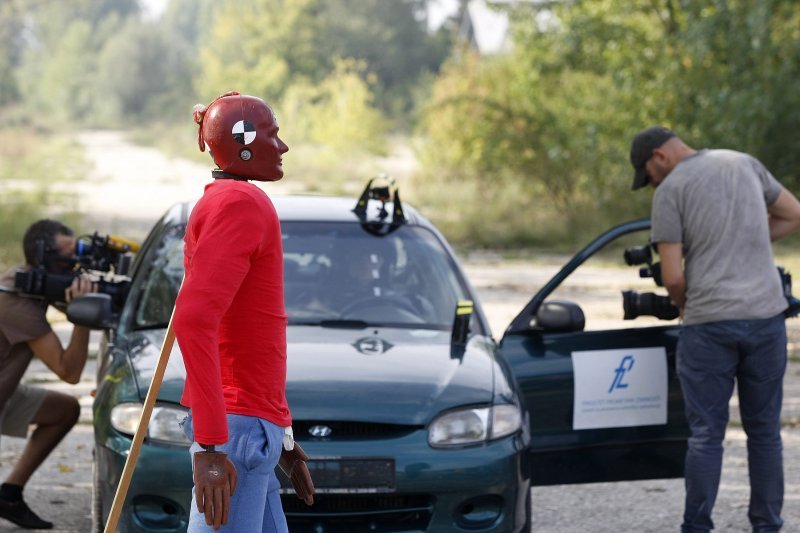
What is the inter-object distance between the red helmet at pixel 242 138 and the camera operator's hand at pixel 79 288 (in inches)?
115

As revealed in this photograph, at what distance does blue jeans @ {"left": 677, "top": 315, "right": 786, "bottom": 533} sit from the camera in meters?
5.60

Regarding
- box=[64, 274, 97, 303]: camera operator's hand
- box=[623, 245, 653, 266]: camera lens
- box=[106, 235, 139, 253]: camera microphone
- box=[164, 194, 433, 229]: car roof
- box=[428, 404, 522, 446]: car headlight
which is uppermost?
box=[164, 194, 433, 229]: car roof

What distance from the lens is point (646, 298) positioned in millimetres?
5988

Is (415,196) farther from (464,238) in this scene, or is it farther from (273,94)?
(273,94)

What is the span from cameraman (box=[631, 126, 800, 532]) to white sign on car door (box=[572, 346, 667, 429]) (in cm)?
24

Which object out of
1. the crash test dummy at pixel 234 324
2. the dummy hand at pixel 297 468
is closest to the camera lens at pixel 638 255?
the dummy hand at pixel 297 468

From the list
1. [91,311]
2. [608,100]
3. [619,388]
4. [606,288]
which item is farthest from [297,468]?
[608,100]

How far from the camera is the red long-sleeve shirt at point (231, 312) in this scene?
9.64 feet

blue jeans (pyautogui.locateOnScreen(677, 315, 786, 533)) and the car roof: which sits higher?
the car roof

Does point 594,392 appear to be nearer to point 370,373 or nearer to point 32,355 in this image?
point 370,373

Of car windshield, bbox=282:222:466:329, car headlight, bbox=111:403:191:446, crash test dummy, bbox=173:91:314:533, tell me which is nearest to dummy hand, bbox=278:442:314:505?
crash test dummy, bbox=173:91:314:533

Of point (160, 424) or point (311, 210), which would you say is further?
point (311, 210)

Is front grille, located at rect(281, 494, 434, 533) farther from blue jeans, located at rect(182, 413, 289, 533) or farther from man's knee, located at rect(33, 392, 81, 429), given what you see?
Answer: man's knee, located at rect(33, 392, 81, 429)

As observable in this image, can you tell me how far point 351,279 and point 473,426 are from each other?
52.6 inches
